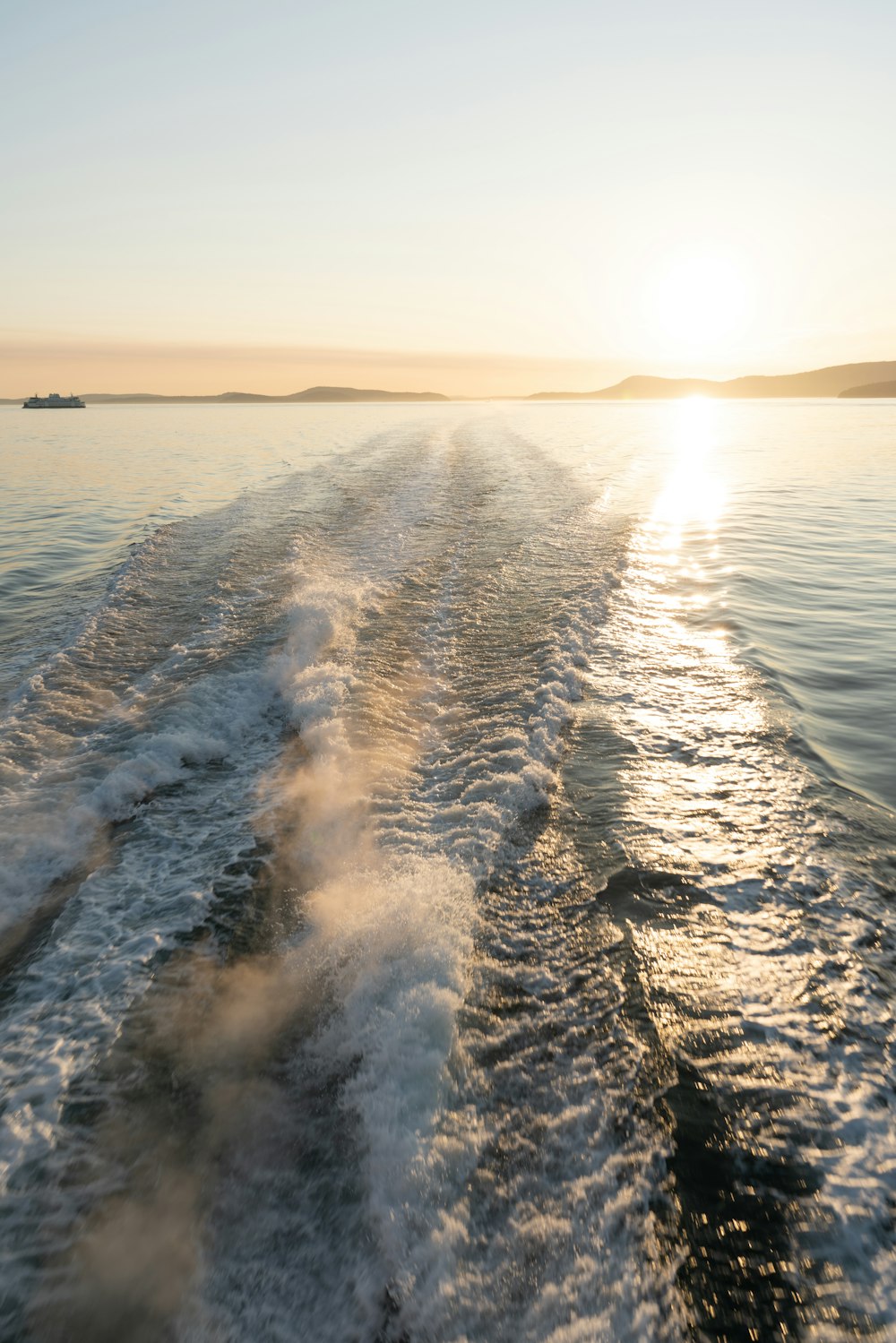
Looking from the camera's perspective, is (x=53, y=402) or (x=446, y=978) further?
(x=53, y=402)

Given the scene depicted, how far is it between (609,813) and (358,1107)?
3635 millimetres

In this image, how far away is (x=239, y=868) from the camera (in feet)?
19.2

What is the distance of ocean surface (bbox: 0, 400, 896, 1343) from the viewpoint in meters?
3.07

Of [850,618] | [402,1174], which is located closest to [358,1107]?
Answer: [402,1174]

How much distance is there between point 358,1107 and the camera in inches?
148

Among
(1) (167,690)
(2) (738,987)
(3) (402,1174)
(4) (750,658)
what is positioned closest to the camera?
(3) (402,1174)

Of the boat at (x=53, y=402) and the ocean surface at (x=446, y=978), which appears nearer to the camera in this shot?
the ocean surface at (x=446, y=978)

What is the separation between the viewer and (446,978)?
4.53 meters

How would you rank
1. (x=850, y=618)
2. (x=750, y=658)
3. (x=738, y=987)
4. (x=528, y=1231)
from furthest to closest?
(x=850, y=618) < (x=750, y=658) < (x=738, y=987) < (x=528, y=1231)

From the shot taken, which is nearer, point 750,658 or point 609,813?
point 609,813

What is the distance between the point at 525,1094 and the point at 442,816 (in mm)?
2900

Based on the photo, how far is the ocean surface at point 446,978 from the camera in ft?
10.1

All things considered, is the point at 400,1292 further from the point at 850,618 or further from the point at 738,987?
the point at 850,618

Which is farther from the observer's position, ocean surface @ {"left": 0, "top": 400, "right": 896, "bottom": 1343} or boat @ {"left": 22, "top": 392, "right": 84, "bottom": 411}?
boat @ {"left": 22, "top": 392, "right": 84, "bottom": 411}
